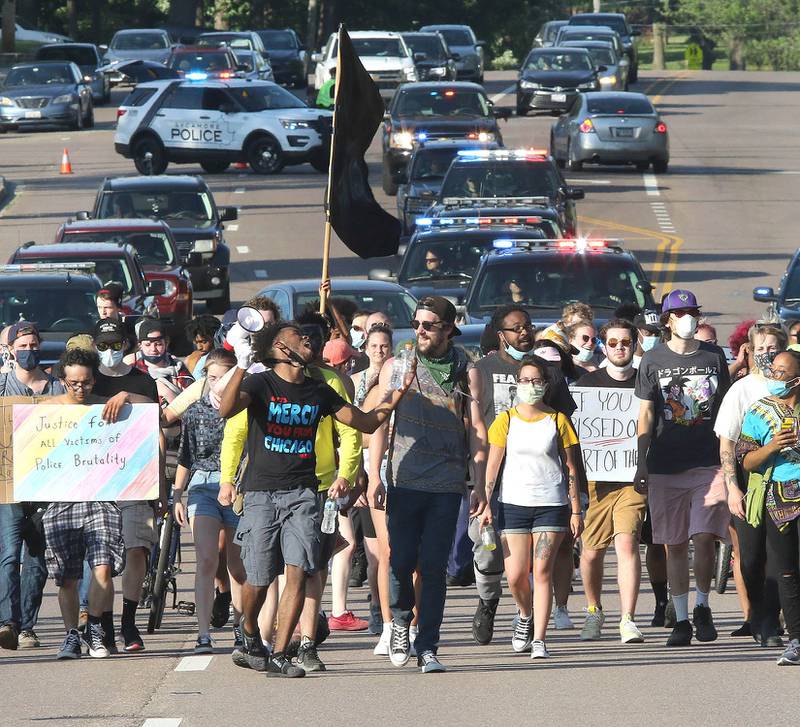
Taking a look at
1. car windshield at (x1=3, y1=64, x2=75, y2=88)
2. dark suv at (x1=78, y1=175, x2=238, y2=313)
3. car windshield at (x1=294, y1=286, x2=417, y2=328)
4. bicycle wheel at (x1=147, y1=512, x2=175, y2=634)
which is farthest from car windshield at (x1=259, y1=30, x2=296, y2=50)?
bicycle wheel at (x1=147, y1=512, x2=175, y2=634)

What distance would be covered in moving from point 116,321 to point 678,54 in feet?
343

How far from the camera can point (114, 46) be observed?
5969 centimetres

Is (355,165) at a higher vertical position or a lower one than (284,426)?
higher

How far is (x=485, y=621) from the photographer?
1113cm

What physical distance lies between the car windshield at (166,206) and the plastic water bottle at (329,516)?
16.4m

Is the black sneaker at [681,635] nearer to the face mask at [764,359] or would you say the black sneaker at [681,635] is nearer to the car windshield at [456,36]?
the face mask at [764,359]

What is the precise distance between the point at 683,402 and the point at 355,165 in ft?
10.3

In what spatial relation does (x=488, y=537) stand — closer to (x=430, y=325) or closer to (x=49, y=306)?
(x=430, y=325)

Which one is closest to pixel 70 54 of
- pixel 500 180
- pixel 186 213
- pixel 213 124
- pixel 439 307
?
pixel 213 124

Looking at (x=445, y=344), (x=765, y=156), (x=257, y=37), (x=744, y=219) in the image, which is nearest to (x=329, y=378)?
(x=445, y=344)

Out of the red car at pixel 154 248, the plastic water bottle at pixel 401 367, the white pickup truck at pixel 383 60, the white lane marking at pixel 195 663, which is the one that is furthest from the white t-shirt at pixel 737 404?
the white pickup truck at pixel 383 60

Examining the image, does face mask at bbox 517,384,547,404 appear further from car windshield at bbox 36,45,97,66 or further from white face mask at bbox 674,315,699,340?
car windshield at bbox 36,45,97,66

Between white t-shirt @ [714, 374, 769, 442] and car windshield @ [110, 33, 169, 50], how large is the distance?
49.8 metres

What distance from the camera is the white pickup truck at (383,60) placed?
154ft
